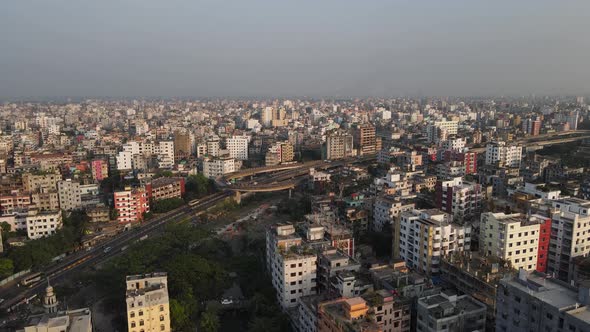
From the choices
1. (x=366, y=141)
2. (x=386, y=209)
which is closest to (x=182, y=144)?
(x=366, y=141)

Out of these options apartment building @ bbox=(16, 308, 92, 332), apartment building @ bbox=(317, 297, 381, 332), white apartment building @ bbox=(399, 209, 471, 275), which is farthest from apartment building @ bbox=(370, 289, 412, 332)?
apartment building @ bbox=(16, 308, 92, 332)

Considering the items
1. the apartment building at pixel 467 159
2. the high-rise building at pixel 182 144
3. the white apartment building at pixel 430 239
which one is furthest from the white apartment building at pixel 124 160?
the white apartment building at pixel 430 239

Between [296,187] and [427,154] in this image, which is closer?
[296,187]

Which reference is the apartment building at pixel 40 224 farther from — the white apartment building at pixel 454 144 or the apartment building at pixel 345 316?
the white apartment building at pixel 454 144

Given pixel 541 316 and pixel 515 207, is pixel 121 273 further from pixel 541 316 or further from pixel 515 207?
pixel 515 207

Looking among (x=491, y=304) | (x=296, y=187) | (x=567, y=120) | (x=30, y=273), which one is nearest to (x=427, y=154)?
(x=296, y=187)

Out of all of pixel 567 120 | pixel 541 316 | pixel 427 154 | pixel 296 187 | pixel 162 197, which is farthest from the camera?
pixel 567 120

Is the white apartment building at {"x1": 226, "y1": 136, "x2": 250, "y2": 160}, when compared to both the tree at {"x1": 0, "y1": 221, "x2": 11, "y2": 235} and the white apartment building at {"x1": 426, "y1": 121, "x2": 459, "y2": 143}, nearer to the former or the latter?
the white apartment building at {"x1": 426, "y1": 121, "x2": 459, "y2": 143}
